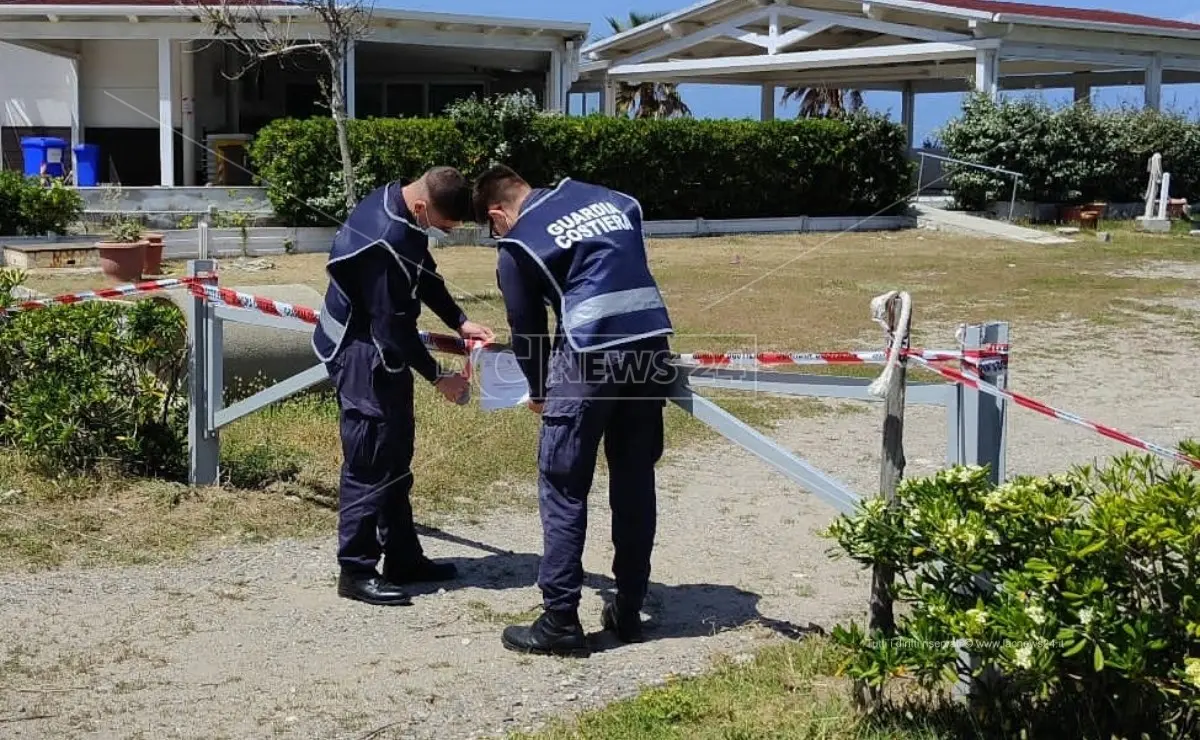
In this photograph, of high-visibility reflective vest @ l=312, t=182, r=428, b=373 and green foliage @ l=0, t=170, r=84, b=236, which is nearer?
high-visibility reflective vest @ l=312, t=182, r=428, b=373

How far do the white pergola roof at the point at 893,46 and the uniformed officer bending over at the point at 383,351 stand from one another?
68.2ft

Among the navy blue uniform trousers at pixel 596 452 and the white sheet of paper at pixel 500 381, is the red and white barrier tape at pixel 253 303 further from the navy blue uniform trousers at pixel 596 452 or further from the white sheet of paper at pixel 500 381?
the navy blue uniform trousers at pixel 596 452

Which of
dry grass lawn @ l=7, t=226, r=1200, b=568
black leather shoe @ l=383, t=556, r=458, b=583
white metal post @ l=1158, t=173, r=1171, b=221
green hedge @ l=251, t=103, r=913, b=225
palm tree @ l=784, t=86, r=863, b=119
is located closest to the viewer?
black leather shoe @ l=383, t=556, r=458, b=583

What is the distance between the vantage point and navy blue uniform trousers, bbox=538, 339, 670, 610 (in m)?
4.54

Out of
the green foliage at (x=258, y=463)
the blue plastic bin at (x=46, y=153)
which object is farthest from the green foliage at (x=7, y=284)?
the blue plastic bin at (x=46, y=153)

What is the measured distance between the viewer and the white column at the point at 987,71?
965 inches

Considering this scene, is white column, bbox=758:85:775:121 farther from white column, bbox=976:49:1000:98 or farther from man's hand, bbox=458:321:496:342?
man's hand, bbox=458:321:496:342

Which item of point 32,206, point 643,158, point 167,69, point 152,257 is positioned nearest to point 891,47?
point 643,158

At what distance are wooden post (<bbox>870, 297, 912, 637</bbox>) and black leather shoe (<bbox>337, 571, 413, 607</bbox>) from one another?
1.95m

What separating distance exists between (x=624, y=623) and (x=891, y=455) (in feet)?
4.21

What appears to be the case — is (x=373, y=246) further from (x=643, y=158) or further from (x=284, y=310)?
(x=643, y=158)

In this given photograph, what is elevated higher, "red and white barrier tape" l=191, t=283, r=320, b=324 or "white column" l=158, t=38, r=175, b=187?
"white column" l=158, t=38, r=175, b=187

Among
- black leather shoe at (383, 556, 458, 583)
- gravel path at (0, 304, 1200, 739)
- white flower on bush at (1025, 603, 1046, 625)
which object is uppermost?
A: white flower on bush at (1025, 603, 1046, 625)

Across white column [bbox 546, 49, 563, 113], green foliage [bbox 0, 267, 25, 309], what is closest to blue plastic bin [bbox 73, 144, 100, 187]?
white column [bbox 546, 49, 563, 113]
